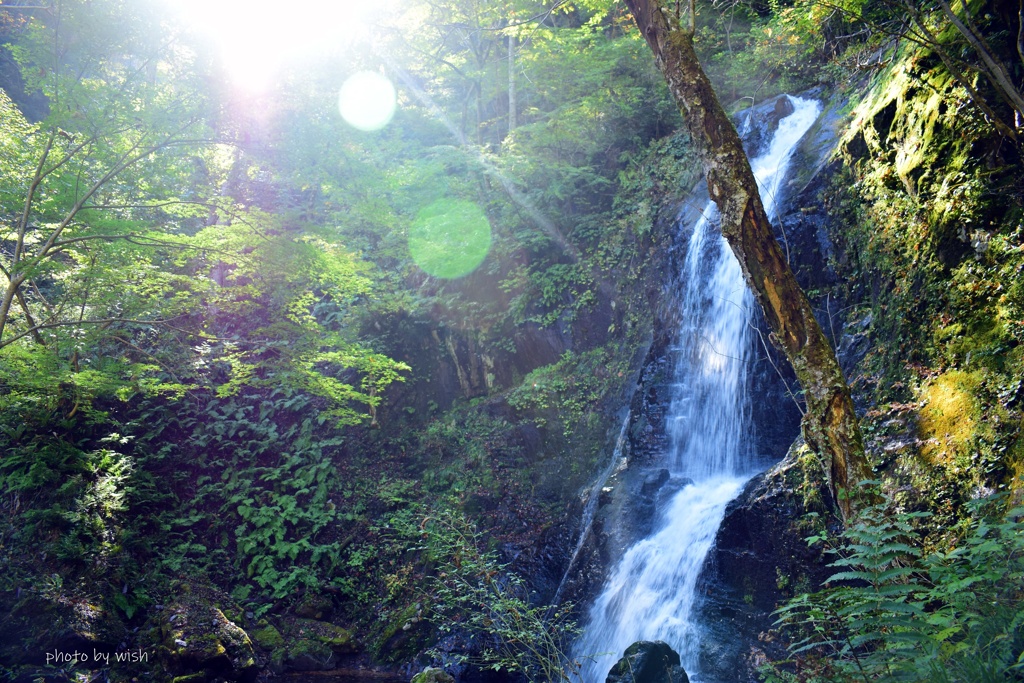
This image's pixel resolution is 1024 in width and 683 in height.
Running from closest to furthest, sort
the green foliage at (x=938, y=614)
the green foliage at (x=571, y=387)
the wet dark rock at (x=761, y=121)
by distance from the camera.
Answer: the green foliage at (x=938, y=614) → the green foliage at (x=571, y=387) → the wet dark rock at (x=761, y=121)

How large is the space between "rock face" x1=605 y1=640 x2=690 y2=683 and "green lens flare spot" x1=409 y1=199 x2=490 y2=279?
10088mm

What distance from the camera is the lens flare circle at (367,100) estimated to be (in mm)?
13398

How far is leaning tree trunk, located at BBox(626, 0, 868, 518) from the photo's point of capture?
349 centimetres

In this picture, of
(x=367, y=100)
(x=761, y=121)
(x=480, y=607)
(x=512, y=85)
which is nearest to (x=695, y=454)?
(x=480, y=607)

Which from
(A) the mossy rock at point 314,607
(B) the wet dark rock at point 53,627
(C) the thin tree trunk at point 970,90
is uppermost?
(C) the thin tree trunk at point 970,90

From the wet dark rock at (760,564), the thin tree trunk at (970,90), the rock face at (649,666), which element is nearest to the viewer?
the thin tree trunk at (970,90)

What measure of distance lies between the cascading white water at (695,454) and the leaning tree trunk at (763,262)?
205cm

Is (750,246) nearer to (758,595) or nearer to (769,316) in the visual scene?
(769,316)

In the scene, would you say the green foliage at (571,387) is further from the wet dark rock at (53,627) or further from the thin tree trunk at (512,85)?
the wet dark rock at (53,627)

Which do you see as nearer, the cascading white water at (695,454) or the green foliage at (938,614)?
the green foliage at (938,614)

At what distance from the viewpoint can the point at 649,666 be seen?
529cm

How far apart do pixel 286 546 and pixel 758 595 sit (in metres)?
8.05

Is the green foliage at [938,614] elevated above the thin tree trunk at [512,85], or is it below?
below

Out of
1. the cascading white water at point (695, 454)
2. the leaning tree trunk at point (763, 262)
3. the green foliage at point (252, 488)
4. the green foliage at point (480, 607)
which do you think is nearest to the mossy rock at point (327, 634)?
the green foliage at point (252, 488)
